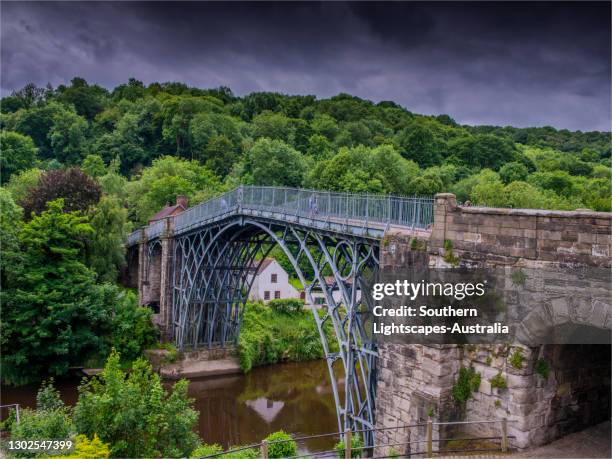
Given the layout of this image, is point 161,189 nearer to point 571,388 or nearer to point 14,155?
point 14,155

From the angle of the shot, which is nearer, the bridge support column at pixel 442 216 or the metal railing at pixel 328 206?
the bridge support column at pixel 442 216

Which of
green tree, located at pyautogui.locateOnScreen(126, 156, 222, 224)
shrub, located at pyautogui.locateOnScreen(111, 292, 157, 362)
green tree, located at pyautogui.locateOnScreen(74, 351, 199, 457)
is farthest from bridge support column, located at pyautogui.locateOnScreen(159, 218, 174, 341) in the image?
green tree, located at pyautogui.locateOnScreen(74, 351, 199, 457)

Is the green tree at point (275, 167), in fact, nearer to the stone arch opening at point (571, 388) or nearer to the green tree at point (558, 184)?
the green tree at point (558, 184)

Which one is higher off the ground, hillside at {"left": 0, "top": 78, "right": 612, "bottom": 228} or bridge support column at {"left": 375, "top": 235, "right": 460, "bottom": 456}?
hillside at {"left": 0, "top": 78, "right": 612, "bottom": 228}

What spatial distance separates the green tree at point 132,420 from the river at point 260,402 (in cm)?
953

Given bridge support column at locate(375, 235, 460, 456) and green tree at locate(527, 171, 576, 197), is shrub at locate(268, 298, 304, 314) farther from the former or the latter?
green tree at locate(527, 171, 576, 197)

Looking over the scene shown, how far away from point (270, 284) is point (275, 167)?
50.0 feet

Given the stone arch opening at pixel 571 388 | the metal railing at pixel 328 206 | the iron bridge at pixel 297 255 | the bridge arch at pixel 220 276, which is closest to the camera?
the stone arch opening at pixel 571 388

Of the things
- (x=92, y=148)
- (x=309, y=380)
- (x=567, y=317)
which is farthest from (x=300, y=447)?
(x=92, y=148)

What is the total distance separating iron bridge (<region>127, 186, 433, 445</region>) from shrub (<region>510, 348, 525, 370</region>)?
4055 millimetres

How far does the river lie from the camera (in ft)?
81.8

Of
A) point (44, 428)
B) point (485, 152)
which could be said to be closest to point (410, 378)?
point (44, 428)

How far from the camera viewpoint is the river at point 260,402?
24.9 metres

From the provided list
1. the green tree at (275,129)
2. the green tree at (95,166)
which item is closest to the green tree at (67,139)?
the green tree at (95,166)
